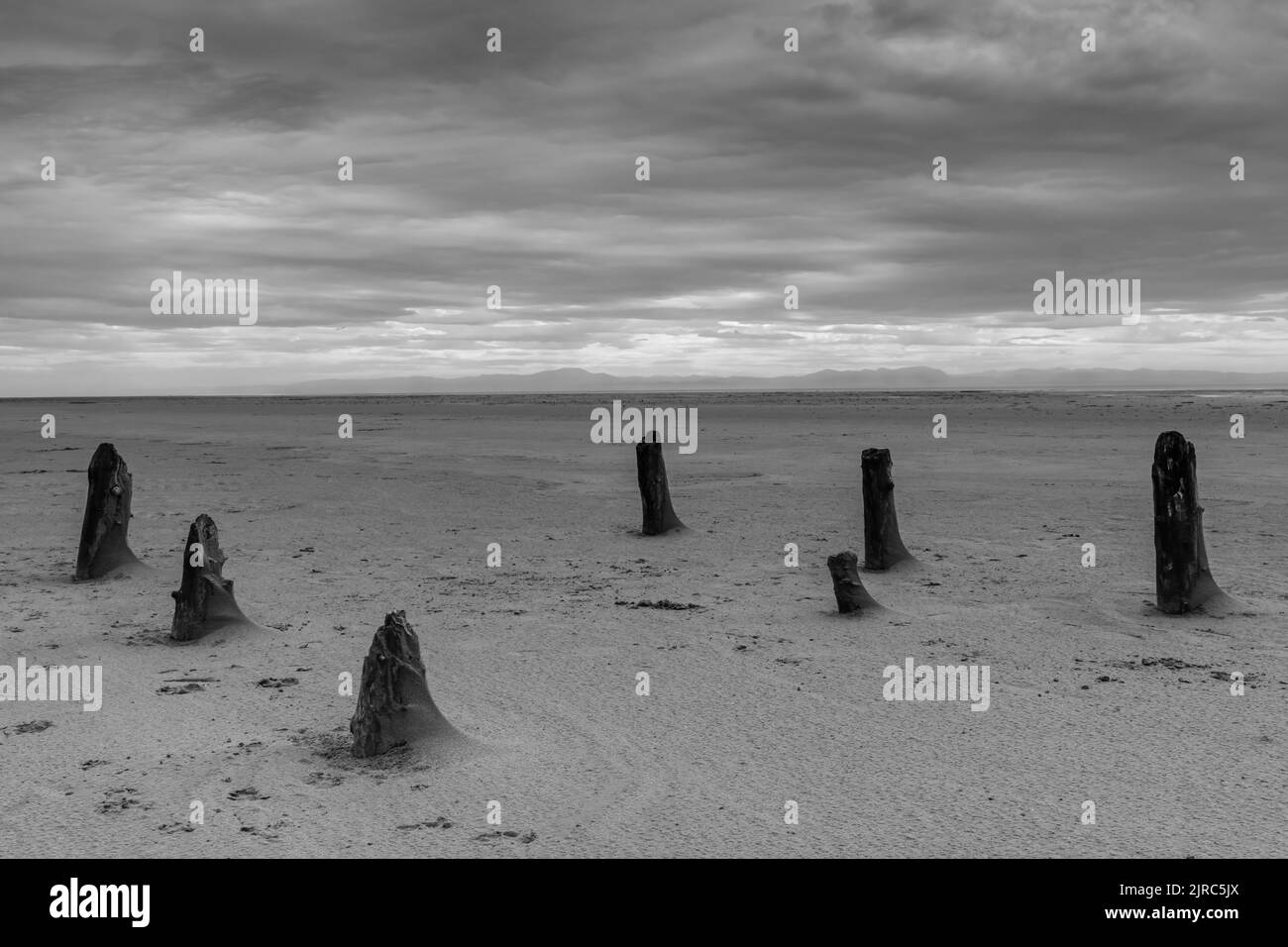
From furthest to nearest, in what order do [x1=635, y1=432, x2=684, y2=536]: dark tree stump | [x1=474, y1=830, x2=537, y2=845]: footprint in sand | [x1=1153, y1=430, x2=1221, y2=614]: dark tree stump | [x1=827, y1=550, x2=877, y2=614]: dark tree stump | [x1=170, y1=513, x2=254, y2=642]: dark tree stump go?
[x1=635, y1=432, x2=684, y2=536]: dark tree stump, [x1=827, y1=550, x2=877, y2=614]: dark tree stump, [x1=1153, y1=430, x2=1221, y2=614]: dark tree stump, [x1=170, y1=513, x2=254, y2=642]: dark tree stump, [x1=474, y1=830, x2=537, y2=845]: footprint in sand

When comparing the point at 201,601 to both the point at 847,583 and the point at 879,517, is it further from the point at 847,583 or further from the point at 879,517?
the point at 879,517

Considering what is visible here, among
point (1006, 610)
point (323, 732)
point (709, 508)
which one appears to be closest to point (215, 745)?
point (323, 732)

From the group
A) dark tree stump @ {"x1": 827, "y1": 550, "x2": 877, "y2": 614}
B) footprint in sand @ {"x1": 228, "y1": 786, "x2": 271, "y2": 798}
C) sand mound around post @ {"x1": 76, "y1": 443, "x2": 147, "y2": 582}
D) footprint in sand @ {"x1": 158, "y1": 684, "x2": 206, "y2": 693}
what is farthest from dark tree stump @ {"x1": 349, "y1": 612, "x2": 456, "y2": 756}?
sand mound around post @ {"x1": 76, "y1": 443, "x2": 147, "y2": 582}

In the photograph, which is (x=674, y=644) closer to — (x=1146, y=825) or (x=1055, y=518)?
(x=1146, y=825)

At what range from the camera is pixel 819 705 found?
24.0 ft

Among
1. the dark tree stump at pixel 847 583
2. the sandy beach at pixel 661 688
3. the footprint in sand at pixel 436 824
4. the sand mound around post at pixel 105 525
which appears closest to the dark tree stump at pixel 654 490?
the sandy beach at pixel 661 688

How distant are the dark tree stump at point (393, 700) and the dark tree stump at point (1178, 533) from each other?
254 inches

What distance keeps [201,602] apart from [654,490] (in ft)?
22.0

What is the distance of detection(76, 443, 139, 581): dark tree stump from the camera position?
11.8m

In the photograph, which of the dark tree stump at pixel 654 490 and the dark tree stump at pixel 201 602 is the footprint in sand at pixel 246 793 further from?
the dark tree stump at pixel 654 490

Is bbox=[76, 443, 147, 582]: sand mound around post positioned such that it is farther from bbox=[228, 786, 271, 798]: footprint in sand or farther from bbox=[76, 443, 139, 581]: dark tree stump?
bbox=[228, 786, 271, 798]: footprint in sand

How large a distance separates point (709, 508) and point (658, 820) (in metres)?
12.4

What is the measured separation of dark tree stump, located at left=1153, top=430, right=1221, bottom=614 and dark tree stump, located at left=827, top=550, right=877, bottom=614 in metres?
2.57

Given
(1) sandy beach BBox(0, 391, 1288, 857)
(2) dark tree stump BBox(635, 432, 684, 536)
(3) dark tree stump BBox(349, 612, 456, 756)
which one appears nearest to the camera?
(1) sandy beach BBox(0, 391, 1288, 857)
